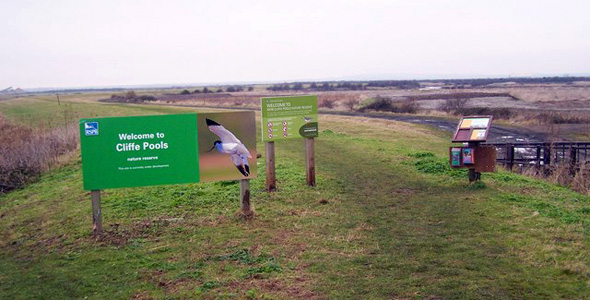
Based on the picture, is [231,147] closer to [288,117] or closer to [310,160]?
[288,117]

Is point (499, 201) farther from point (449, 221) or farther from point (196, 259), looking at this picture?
point (196, 259)

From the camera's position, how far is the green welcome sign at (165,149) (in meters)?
9.16

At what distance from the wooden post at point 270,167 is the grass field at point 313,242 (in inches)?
12.9

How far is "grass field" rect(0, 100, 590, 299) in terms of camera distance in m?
6.66

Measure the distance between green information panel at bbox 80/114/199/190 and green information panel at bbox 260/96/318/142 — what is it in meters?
2.61

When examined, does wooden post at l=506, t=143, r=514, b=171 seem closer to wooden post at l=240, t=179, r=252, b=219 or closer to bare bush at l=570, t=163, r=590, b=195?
bare bush at l=570, t=163, r=590, b=195

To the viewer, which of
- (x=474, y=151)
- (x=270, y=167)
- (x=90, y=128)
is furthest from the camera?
(x=474, y=151)

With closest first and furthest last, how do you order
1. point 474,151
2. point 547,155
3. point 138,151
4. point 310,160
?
1. point 138,151
2. point 474,151
3. point 310,160
4. point 547,155

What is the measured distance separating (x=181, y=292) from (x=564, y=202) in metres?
7.85

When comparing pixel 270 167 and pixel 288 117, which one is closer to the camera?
pixel 270 167

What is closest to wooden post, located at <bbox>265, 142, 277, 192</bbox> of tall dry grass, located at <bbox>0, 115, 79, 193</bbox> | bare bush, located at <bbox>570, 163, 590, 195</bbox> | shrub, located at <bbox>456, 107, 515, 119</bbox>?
bare bush, located at <bbox>570, 163, 590, 195</bbox>

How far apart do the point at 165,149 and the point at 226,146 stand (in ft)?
3.43

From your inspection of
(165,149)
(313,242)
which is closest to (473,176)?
(313,242)

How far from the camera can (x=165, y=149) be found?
9422mm
